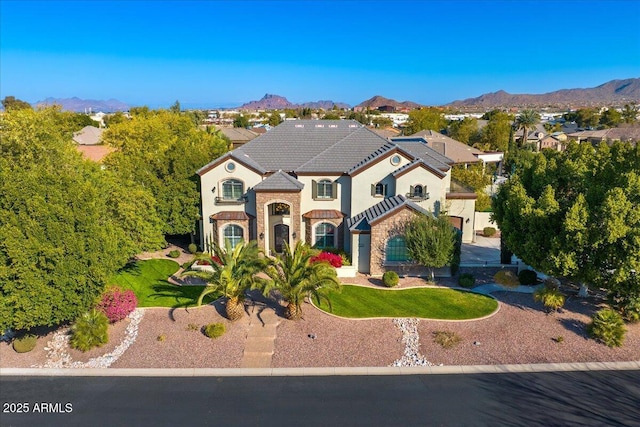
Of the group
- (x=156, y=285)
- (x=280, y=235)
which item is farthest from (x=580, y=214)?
(x=156, y=285)

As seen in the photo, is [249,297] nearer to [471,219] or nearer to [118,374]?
[118,374]

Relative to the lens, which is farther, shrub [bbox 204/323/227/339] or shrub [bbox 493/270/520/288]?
shrub [bbox 493/270/520/288]

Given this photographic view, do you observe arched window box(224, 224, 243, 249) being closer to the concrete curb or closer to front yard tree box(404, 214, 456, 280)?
front yard tree box(404, 214, 456, 280)

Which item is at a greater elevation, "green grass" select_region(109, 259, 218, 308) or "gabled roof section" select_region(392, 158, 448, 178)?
"gabled roof section" select_region(392, 158, 448, 178)

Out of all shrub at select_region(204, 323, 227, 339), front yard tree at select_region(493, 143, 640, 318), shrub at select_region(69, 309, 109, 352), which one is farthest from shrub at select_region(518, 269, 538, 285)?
shrub at select_region(69, 309, 109, 352)

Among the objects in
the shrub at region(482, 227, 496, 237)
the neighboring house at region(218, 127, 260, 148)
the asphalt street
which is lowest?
the asphalt street

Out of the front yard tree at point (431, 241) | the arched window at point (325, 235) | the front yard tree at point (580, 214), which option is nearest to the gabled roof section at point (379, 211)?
the front yard tree at point (431, 241)

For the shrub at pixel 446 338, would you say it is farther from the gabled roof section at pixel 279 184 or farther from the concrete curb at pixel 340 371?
the gabled roof section at pixel 279 184
